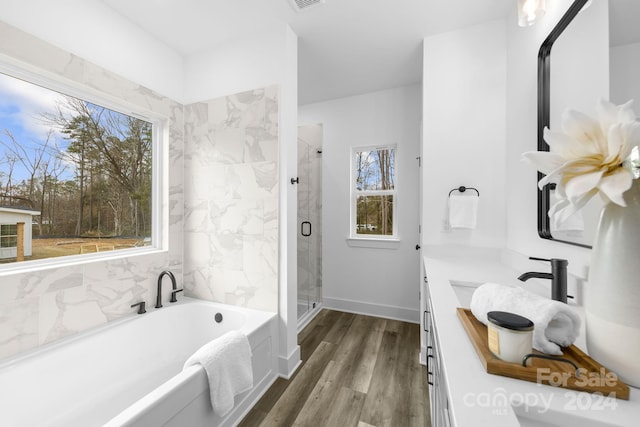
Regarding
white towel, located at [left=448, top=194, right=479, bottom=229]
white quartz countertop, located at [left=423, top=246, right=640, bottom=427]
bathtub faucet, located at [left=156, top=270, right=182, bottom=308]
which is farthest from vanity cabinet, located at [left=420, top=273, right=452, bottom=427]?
bathtub faucet, located at [left=156, top=270, right=182, bottom=308]

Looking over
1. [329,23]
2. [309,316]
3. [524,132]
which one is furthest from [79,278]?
[524,132]

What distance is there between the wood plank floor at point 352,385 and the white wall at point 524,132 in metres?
1.26

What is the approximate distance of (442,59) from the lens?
6.53 ft

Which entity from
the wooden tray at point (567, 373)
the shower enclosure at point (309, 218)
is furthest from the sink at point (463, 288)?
the shower enclosure at point (309, 218)

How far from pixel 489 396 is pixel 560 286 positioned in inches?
25.5

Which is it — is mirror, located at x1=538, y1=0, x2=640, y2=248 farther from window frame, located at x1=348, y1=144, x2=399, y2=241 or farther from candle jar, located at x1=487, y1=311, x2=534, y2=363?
window frame, located at x1=348, y1=144, x2=399, y2=241

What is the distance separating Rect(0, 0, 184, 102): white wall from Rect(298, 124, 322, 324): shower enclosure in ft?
4.92

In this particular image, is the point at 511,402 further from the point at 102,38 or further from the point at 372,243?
the point at 102,38

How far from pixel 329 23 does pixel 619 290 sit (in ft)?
7.29

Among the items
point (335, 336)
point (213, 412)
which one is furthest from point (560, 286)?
point (335, 336)

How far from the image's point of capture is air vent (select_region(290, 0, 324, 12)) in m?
1.71

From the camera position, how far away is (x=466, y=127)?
193cm

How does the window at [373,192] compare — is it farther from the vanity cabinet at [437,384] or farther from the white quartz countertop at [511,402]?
the white quartz countertop at [511,402]

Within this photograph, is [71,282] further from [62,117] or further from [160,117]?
[160,117]
